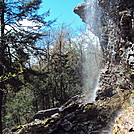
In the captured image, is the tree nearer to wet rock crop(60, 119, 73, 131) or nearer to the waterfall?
wet rock crop(60, 119, 73, 131)

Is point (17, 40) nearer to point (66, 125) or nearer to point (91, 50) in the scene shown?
point (66, 125)

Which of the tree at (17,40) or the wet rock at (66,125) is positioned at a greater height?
the tree at (17,40)

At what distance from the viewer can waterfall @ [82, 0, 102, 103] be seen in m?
12.1

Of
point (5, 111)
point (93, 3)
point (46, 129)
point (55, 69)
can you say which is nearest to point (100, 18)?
point (93, 3)

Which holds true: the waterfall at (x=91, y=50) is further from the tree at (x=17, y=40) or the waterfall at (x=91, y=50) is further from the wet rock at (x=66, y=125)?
the tree at (x=17, y=40)

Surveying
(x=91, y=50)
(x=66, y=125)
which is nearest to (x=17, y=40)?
(x=66, y=125)

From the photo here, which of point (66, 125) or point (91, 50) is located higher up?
point (91, 50)

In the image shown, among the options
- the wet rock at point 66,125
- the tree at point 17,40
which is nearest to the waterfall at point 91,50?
the wet rock at point 66,125

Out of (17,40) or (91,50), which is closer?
(17,40)

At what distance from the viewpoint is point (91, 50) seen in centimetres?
1825

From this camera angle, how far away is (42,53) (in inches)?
225

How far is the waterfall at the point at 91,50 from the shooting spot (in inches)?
476

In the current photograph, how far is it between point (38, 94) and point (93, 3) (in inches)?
390

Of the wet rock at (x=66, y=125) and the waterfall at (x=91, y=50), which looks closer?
the wet rock at (x=66, y=125)
